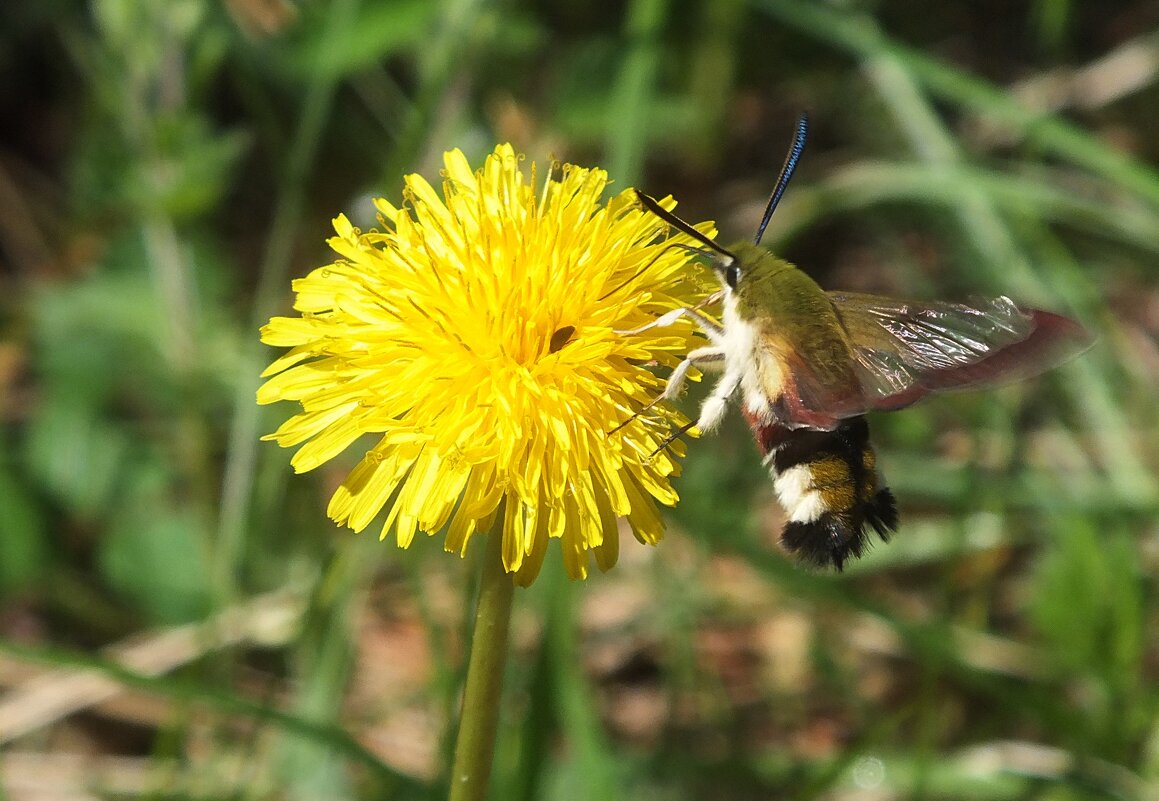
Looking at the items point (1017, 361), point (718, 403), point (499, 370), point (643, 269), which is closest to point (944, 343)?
point (1017, 361)

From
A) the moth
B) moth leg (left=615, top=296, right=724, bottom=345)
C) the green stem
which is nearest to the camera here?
the green stem

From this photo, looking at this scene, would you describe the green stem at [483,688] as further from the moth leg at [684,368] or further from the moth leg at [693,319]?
the moth leg at [693,319]

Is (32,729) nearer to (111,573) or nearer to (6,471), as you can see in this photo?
(111,573)

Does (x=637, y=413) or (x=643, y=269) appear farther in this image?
(x=643, y=269)

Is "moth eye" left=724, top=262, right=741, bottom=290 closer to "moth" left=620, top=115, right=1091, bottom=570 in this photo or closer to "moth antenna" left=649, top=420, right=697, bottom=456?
"moth" left=620, top=115, right=1091, bottom=570

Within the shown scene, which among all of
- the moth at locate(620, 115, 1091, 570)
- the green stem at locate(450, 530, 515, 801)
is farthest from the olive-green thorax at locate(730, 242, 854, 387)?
the green stem at locate(450, 530, 515, 801)

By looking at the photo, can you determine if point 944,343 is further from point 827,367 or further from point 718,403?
point 718,403
